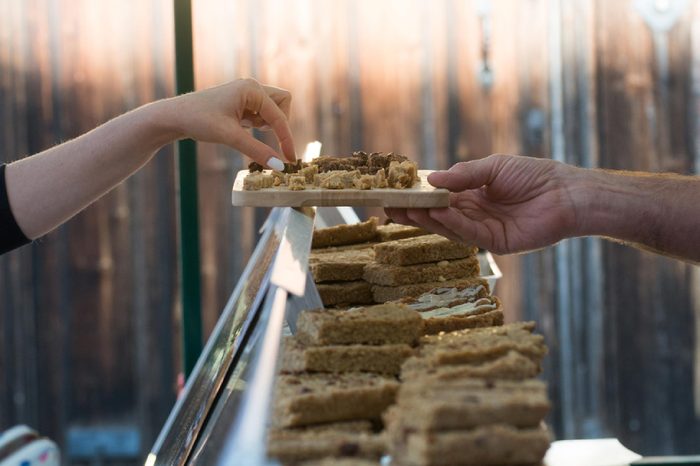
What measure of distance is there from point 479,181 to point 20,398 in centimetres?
253

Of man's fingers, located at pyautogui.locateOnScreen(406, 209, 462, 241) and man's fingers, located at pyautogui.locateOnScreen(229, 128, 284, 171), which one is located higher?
man's fingers, located at pyautogui.locateOnScreen(229, 128, 284, 171)

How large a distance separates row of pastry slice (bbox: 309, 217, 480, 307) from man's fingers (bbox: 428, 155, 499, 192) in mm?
140

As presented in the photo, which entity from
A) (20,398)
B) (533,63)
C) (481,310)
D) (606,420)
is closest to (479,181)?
(481,310)

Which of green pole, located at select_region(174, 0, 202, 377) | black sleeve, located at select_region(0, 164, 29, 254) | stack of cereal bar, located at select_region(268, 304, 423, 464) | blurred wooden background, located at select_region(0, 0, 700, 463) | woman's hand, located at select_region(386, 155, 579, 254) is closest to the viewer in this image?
stack of cereal bar, located at select_region(268, 304, 423, 464)

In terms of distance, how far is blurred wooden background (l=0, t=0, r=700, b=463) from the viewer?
4.18 metres

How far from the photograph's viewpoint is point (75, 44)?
4.13 meters

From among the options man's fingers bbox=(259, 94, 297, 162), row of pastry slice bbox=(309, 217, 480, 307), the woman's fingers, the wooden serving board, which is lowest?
row of pastry slice bbox=(309, 217, 480, 307)

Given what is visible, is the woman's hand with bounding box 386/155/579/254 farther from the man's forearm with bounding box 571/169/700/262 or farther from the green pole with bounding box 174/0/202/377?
the green pole with bounding box 174/0/202/377

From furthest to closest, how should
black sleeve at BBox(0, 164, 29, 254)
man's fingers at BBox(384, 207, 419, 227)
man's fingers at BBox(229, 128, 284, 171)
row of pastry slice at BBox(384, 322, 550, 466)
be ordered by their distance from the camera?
black sleeve at BBox(0, 164, 29, 254), man's fingers at BBox(229, 128, 284, 171), man's fingers at BBox(384, 207, 419, 227), row of pastry slice at BBox(384, 322, 550, 466)

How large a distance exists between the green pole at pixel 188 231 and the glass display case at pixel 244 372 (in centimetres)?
87

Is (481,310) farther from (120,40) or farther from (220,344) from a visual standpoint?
(120,40)

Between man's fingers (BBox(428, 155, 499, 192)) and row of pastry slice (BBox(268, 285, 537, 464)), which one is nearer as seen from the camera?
row of pastry slice (BBox(268, 285, 537, 464))

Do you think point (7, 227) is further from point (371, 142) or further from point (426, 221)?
point (371, 142)

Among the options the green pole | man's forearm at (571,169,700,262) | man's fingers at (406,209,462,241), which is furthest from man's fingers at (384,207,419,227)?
the green pole
